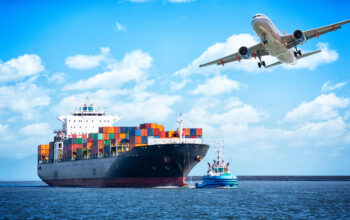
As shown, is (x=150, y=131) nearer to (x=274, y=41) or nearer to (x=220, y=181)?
(x=220, y=181)

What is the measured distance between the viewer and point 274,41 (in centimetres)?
3241

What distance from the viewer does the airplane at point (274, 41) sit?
30719mm

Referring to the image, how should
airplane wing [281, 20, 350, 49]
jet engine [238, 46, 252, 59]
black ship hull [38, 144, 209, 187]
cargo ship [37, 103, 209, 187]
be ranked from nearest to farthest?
→ airplane wing [281, 20, 350, 49], jet engine [238, 46, 252, 59], black ship hull [38, 144, 209, 187], cargo ship [37, 103, 209, 187]

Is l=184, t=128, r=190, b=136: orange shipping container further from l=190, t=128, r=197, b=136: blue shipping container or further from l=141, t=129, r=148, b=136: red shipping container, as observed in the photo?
l=141, t=129, r=148, b=136: red shipping container

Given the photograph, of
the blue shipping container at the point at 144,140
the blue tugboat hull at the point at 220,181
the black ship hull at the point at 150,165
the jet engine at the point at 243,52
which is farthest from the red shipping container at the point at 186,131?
the jet engine at the point at 243,52

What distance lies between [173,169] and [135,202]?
1349 centimetres

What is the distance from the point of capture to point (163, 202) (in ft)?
121

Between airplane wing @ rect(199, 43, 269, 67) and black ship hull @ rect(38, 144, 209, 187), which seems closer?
airplane wing @ rect(199, 43, 269, 67)

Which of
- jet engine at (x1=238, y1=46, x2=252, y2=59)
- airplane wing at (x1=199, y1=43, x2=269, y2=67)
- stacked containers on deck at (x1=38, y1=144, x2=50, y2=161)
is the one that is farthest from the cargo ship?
jet engine at (x1=238, y1=46, x2=252, y2=59)

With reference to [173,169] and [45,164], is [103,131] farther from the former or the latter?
[45,164]

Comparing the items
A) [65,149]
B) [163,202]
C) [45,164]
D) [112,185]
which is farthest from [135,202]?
[45,164]

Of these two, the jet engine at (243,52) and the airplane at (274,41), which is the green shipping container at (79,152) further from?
the jet engine at (243,52)

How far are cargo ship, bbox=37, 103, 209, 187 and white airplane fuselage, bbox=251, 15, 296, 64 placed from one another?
60.2 ft

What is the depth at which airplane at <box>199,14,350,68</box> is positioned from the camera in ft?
101
